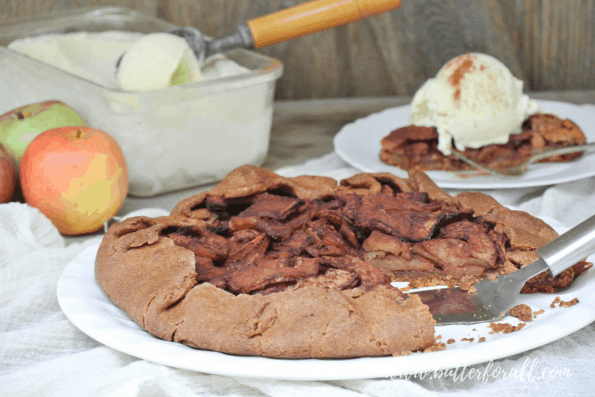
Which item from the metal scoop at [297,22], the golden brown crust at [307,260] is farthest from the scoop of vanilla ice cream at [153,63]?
the golden brown crust at [307,260]

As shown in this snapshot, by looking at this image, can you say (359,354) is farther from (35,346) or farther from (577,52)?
(577,52)

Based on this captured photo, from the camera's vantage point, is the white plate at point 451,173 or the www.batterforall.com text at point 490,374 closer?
the www.batterforall.com text at point 490,374

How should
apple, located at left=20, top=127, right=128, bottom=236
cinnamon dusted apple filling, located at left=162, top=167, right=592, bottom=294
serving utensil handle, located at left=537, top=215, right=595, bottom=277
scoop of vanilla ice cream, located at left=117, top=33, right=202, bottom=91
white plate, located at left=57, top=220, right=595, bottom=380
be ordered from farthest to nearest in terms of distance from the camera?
scoop of vanilla ice cream, located at left=117, top=33, right=202, bottom=91, apple, located at left=20, top=127, right=128, bottom=236, cinnamon dusted apple filling, located at left=162, top=167, right=592, bottom=294, serving utensil handle, located at left=537, top=215, right=595, bottom=277, white plate, located at left=57, top=220, right=595, bottom=380

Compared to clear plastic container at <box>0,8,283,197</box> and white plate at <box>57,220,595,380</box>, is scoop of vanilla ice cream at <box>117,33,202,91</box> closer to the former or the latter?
clear plastic container at <box>0,8,283,197</box>

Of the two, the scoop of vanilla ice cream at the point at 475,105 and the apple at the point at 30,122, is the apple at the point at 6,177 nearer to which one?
the apple at the point at 30,122

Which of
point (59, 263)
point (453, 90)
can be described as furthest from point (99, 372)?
point (453, 90)

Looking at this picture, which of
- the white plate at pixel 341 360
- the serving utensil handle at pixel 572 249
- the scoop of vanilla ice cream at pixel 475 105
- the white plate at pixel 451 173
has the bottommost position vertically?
the white plate at pixel 451 173

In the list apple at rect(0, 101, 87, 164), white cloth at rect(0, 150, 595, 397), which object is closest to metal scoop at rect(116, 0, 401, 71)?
apple at rect(0, 101, 87, 164)

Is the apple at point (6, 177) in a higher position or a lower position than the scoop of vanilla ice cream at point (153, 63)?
lower
